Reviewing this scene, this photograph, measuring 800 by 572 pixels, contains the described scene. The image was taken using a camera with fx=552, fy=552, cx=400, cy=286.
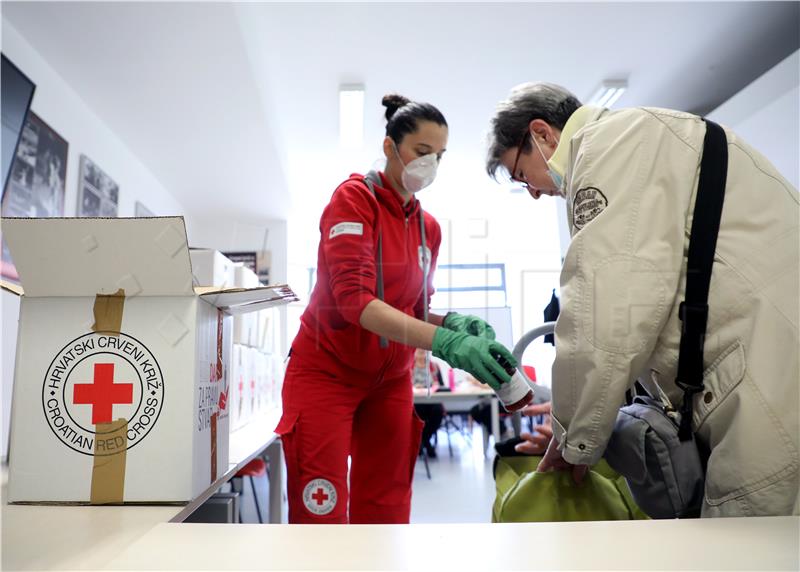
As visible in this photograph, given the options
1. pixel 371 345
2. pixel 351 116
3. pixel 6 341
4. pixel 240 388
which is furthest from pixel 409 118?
pixel 351 116

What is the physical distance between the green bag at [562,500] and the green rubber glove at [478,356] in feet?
0.63

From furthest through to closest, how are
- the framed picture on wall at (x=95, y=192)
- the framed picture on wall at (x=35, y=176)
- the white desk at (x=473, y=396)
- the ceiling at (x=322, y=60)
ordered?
the white desk at (x=473, y=396) < the framed picture on wall at (x=95, y=192) < the ceiling at (x=322, y=60) < the framed picture on wall at (x=35, y=176)

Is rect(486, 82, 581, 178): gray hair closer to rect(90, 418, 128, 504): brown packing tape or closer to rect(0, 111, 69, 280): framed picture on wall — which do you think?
rect(90, 418, 128, 504): brown packing tape

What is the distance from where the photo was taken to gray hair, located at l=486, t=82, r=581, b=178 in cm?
112

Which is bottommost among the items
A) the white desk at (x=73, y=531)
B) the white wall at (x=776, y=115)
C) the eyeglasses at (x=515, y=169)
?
the white desk at (x=73, y=531)

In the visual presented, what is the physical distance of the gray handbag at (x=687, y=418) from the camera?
759 mm

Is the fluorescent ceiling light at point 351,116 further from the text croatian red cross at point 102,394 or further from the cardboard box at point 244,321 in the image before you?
the text croatian red cross at point 102,394

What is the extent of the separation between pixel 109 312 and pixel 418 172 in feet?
2.69

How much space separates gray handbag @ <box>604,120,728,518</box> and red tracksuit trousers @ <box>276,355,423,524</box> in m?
0.59

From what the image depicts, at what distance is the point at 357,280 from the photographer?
3.93 feet

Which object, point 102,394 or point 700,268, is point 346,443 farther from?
point 700,268

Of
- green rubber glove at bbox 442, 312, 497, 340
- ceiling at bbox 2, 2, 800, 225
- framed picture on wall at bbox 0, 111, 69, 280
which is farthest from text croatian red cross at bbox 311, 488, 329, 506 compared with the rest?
framed picture on wall at bbox 0, 111, 69, 280

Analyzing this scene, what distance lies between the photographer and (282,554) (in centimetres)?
55

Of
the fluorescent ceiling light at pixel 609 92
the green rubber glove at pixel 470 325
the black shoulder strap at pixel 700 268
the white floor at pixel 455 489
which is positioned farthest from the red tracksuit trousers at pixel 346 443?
the fluorescent ceiling light at pixel 609 92
